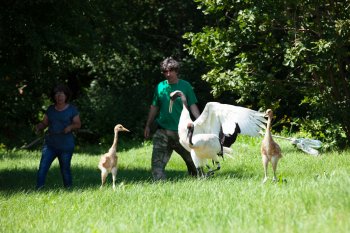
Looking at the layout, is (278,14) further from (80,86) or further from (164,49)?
(80,86)

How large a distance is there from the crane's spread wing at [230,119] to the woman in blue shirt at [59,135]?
2.42 m

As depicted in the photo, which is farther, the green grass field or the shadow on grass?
the shadow on grass

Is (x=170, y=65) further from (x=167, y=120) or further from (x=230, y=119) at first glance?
(x=230, y=119)

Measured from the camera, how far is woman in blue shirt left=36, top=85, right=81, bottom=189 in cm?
1235

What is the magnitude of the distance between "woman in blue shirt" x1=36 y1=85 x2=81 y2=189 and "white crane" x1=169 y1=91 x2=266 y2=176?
201cm

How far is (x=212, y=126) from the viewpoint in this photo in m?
11.8

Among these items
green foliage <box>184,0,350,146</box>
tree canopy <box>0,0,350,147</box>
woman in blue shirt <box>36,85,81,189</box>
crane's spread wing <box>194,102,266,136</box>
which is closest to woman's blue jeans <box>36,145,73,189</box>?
woman in blue shirt <box>36,85,81,189</box>

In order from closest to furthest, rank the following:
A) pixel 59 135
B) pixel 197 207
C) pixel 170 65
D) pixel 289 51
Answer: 1. pixel 197 207
2. pixel 170 65
3. pixel 59 135
4. pixel 289 51

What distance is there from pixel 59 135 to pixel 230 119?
3.22m

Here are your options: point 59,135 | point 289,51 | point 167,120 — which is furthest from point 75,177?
point 289,51

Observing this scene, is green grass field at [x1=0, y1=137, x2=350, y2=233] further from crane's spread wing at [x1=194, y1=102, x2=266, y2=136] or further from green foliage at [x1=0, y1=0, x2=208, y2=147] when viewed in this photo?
green foliage at [x1=0, y1=0, x2=208, y2=147]

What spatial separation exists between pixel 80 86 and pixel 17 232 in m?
23.7

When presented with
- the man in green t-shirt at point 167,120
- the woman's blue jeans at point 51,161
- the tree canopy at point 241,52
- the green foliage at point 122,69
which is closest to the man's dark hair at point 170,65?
the man in green t-shirt at point 167,120

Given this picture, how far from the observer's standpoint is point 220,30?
16.9 metres
